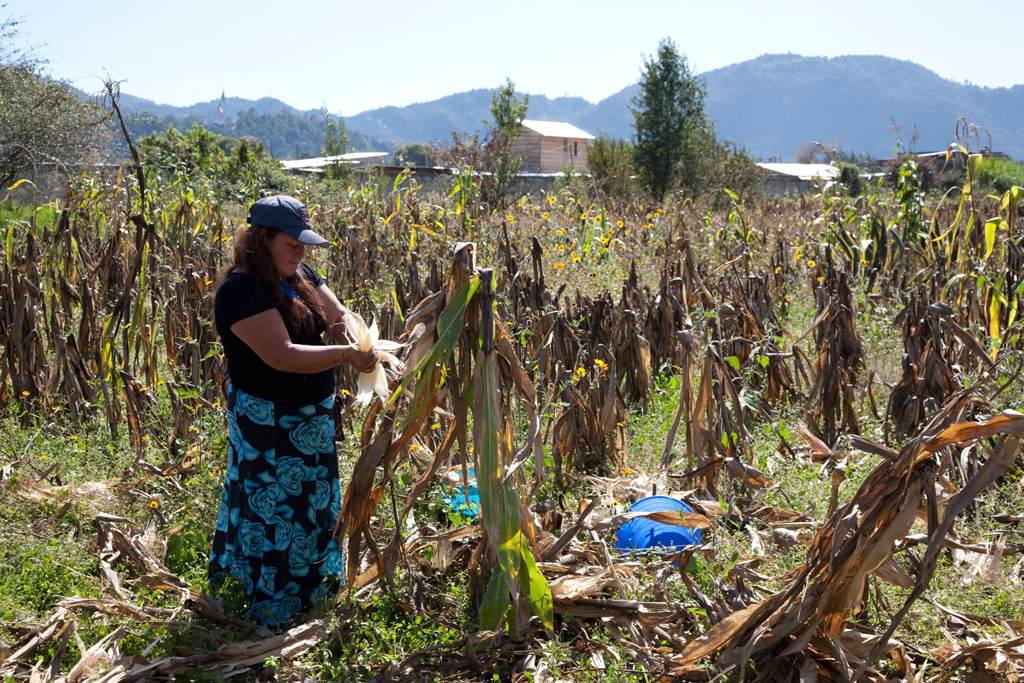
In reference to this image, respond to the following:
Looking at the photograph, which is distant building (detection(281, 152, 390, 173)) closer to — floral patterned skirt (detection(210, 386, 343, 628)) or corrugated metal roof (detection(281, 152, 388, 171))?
corrugated metal roof (detection(281, 152, 388, 171))

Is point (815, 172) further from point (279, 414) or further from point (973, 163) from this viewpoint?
point (279, 414)

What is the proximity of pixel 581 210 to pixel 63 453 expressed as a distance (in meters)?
5.50

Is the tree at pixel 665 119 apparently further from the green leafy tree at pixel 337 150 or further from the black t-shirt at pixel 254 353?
the black t-shirt at pixel 254 353

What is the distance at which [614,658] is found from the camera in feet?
7.29

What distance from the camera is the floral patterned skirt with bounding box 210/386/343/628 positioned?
248 centimetres

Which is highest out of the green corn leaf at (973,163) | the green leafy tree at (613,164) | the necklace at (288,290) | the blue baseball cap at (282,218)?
the green leafy tree at (613,164)

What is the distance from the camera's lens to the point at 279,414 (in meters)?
2.46

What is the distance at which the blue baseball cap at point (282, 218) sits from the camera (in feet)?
7.60

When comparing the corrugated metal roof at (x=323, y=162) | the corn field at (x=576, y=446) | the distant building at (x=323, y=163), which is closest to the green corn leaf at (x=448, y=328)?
the corn field at (x=576, y=446)

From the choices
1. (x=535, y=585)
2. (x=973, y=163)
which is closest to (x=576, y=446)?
(x=535, y=585)

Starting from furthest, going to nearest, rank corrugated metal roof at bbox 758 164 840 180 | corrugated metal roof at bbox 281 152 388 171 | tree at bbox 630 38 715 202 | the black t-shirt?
corrugated metal roof at bbox 281 152 388 171, tree at bbox 630 38 715 202, corrugated metal roof at bbox 758 164 840 180, the black t-shirt

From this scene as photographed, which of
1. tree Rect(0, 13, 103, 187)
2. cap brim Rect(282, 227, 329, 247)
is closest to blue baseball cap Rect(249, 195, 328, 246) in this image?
cap brim Rect(282, 227, 329, 247)

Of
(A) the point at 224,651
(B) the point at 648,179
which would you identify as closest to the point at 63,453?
(A) the point at 224,651

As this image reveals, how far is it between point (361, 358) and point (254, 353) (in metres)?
0.41
